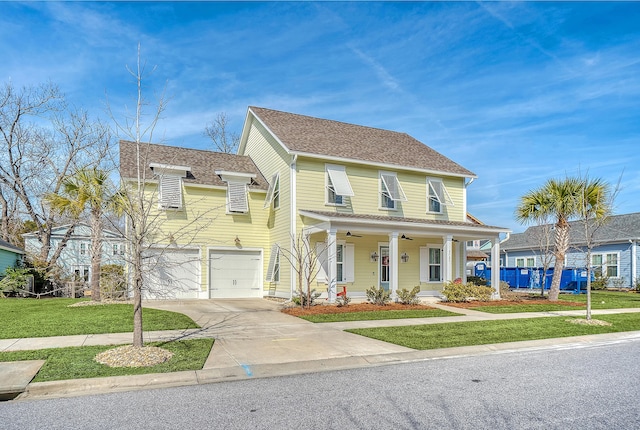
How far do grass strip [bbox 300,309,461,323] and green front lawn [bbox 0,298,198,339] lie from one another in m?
3.55

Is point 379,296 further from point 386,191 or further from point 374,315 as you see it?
point 386,191

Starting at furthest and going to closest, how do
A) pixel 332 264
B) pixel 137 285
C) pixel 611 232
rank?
pixel 611 232 < pixel 332 264 < pixel 137 285

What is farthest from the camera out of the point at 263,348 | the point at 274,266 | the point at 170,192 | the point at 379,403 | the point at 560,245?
the point at 274,266

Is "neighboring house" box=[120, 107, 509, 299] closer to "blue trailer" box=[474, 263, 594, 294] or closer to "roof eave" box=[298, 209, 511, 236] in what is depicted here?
"roof eave" box=[298, 209, 511, 236]

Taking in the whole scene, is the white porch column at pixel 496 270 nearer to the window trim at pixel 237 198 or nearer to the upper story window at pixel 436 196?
→ the upper story window at pixel 436 196

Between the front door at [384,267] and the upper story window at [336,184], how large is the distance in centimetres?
281

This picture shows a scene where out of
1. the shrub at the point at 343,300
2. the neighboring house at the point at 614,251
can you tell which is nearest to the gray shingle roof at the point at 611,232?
the neighboring house at the point at 614,251

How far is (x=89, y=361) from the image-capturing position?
7.64 meters

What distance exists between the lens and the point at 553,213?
66.6 ft

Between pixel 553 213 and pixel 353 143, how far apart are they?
29.7 ft

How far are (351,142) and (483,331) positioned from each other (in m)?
12.0

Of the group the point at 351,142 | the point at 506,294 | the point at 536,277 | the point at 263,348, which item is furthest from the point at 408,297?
the point at 536,277

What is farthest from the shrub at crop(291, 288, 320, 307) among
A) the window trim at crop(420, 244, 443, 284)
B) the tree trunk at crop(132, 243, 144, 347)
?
the tree trunk at crop(132, 243, 144, 347)

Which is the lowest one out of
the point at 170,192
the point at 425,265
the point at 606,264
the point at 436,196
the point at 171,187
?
the point at 606,264
